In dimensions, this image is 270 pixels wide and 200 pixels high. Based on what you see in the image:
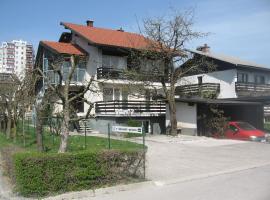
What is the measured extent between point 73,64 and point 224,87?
96.9ft

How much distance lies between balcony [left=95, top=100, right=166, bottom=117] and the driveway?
29.6 feet

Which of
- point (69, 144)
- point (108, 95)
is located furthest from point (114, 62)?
point (69, 144)

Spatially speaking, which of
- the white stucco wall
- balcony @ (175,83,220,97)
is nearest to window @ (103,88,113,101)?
the white stucco wall

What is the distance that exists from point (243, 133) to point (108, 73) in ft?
35.3

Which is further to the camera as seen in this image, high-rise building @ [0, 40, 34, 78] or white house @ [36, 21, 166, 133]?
high-rise building @ [0, 40, 34, 78]

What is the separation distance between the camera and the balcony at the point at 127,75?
90.0ft

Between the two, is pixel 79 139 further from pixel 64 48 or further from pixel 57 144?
pixel 64 48

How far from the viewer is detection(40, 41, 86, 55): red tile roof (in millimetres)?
Answer: 31297

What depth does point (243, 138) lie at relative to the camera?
24.2m

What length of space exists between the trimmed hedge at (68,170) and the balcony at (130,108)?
1818cm

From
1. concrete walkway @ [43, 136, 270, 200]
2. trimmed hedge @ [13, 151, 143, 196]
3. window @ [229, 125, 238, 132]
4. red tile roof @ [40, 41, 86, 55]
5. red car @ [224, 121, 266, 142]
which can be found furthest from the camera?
red tile roof @ [40, 41, 86, 55]

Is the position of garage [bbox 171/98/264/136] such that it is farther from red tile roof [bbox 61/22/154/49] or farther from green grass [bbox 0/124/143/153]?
green grass [bbox 0/124/143/153]

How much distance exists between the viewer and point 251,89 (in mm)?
38000

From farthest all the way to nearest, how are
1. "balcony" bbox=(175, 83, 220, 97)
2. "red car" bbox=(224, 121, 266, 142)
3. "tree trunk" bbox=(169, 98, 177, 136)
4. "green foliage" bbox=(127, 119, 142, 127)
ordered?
"balcony" bbox=(175, 83, 220, 97), "green foliage" bbox=(127, 119, 142, 127), "tree trunk" bbox=(169, 98, 177, 136), "red car" bbox=(224, 121, 266, 142)
